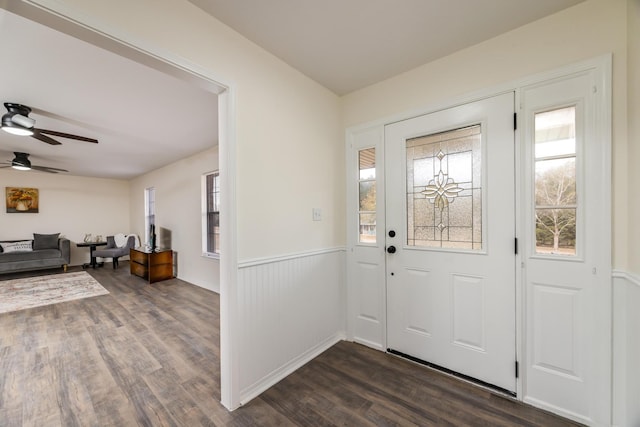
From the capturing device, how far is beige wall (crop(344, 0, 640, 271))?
148 cm

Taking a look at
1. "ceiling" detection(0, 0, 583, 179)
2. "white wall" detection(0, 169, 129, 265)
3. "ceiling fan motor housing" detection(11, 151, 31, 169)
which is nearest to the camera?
"ceiling" detection(0, 0, 583, 179)

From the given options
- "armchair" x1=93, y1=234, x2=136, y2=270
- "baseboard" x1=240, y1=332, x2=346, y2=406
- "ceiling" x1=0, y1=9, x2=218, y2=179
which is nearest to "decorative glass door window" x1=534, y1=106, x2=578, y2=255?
"baseboard" x1=240, y1=332, x2=346, y2=406

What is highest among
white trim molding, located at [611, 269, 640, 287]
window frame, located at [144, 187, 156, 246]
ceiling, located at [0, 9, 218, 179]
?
ceiling, located at [0, 9, 218, 179]

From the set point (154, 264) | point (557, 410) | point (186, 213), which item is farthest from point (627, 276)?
point (154, 264)

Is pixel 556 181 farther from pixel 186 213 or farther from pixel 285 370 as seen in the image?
pixel 186 213

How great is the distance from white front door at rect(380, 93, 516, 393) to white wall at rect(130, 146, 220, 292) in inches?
129

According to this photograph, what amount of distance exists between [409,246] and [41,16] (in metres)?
2.54

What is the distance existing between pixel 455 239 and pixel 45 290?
6594 millimetres

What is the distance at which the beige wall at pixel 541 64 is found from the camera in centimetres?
148

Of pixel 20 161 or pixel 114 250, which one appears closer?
pixel 20 161

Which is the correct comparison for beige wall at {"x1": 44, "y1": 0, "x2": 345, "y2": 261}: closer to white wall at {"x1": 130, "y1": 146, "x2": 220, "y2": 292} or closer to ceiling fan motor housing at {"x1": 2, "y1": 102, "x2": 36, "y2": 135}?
ceiling fan motor housing at {"x1": 2, "y1": 102, "x2": 36, "y2": 135}

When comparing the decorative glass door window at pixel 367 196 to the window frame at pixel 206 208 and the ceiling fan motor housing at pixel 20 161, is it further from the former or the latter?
the ceiling fan motor housing at pixel 20 161

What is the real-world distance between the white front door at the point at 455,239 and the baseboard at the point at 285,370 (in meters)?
0.57

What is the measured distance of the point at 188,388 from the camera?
1.94m
